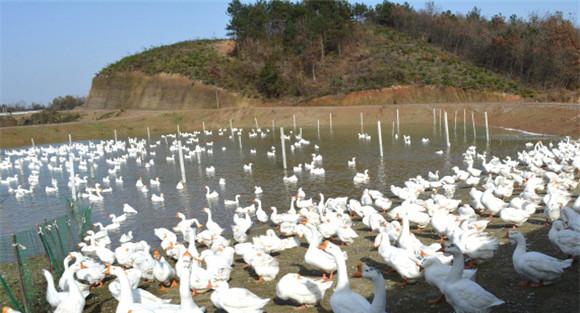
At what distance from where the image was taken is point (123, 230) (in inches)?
864

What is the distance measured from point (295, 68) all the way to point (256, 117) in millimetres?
26840

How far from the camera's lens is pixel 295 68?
101312mm

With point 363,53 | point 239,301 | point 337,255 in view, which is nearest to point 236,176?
point 239,301

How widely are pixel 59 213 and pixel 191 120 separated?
5361 centimetres

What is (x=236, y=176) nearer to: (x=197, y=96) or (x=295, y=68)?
(x=197, y=96)

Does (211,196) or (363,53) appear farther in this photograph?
(363,53)

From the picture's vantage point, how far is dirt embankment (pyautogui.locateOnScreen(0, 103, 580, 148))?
6019 centimetres

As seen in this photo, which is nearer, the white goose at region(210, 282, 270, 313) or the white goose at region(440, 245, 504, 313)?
the white goose at region(440, 245, 504, 313)

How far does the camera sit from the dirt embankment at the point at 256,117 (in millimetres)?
60188

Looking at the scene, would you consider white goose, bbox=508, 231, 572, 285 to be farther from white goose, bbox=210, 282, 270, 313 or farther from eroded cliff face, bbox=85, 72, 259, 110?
eroded cliff face, bbox=85, 72, 259, 110

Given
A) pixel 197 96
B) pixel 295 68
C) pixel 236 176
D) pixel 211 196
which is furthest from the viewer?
pixel 295 68

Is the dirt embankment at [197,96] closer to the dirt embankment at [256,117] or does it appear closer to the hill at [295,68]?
the hill at [295,68]

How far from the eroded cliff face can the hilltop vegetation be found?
188 cm

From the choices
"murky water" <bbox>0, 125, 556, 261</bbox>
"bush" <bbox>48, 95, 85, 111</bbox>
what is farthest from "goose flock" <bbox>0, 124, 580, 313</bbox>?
"bush" <bbox>48, 95, 85, 111</bbox>
